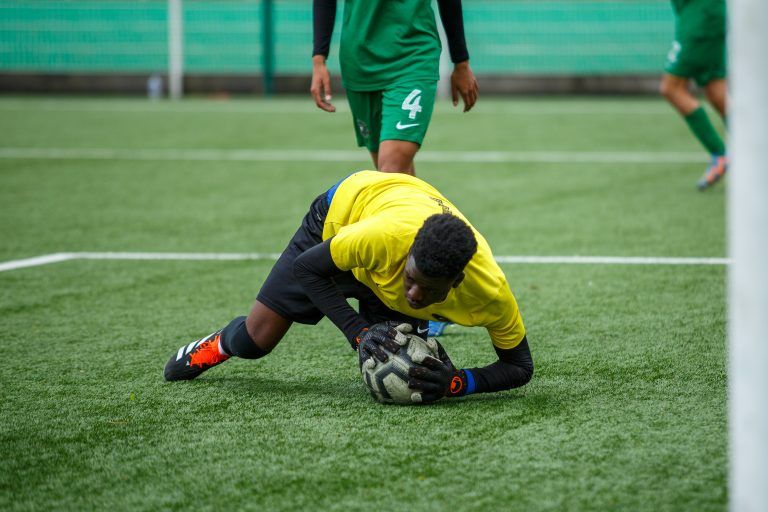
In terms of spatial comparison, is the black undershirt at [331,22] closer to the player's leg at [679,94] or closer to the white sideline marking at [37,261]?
the white sideline marking at [37,261]

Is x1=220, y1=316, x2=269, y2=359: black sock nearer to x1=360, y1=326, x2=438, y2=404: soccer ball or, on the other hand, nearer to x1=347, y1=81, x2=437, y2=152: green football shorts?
x1=360, y1=326, x2=438, y2=404: soccer ball

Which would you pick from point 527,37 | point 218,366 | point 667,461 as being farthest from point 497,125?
point 667,461

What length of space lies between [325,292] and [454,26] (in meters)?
1.94

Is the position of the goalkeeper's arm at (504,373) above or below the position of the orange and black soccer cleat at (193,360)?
above

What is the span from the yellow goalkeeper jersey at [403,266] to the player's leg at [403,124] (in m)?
1.04

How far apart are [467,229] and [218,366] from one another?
4.32ft

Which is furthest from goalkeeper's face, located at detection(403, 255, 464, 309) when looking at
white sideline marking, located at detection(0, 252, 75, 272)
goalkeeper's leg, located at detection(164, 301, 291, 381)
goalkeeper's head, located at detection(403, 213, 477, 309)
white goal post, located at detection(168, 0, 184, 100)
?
white goal post, located at detection(168, 0, 184, 100)

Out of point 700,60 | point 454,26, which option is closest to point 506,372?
point 454,26

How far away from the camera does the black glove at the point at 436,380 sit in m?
3.30

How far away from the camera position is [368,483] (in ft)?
8.86

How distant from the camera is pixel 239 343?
3.71 m

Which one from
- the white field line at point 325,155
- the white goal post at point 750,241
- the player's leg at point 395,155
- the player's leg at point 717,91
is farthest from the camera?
the white field line at point 325,155

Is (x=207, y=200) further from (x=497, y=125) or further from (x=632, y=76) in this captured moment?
(x=632, y=76)

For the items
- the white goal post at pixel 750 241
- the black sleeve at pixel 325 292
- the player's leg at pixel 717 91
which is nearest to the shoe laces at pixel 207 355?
the black sleeve at pixel 325 292
